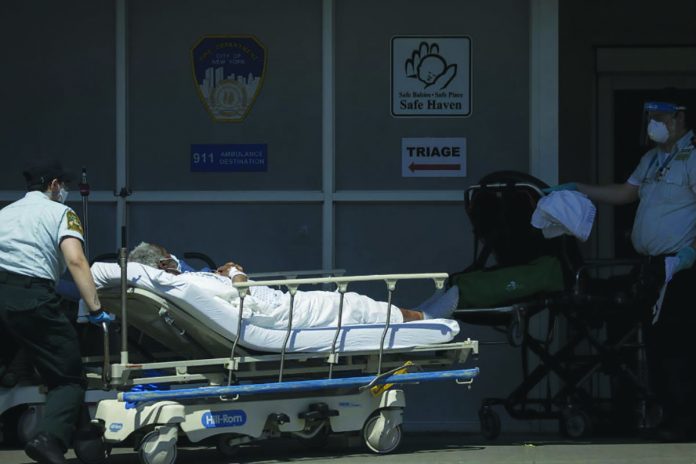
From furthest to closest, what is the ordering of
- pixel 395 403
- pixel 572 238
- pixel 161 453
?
pixel 572 238 → pixel 395 403 → pixel 161 453

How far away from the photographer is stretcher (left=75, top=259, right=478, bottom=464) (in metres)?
7.23

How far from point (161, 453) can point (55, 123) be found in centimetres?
296

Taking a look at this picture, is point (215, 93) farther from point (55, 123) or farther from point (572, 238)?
point (572, 238)

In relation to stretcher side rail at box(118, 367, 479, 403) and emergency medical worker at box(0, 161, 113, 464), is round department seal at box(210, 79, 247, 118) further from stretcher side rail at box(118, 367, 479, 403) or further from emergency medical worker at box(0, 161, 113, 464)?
stretcher side rail at box(118, 367, 479, 403)

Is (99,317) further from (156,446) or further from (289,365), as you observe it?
(289,365)

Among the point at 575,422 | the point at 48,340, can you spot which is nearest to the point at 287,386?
the point at 48,340

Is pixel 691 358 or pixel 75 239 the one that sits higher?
pixel 75 239

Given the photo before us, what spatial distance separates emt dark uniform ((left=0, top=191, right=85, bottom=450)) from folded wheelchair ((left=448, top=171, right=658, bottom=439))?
2.25m

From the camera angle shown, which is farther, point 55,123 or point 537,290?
point 55,123

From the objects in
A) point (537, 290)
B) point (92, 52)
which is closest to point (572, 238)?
point (537, 290)

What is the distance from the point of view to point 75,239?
7320mm

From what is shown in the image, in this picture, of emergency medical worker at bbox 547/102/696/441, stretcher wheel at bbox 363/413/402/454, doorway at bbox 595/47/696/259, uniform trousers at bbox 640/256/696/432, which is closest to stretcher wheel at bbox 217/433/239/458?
stretcher wheel at bbox 363/413/402/454

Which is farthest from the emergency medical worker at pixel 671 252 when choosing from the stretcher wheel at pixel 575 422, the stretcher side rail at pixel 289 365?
the stretcher side rail at pixel 289 365

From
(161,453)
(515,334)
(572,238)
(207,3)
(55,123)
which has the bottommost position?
(161,453)
